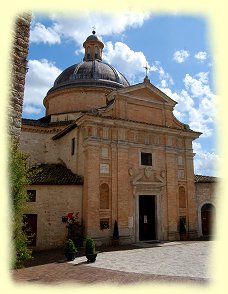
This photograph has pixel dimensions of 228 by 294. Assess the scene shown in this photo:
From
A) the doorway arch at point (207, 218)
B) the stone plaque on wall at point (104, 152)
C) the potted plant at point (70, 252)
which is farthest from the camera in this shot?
the doorway arch at point (207, 218)

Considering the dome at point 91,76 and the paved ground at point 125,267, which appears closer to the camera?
the paved ground at point 125,267

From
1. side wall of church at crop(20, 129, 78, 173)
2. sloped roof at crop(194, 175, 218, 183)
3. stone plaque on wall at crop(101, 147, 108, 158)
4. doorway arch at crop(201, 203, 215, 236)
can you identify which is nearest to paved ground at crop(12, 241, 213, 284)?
stone plaque on wall at crop(101, 147, 108, 158)

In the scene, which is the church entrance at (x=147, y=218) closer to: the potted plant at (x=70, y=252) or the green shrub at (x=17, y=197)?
the potted plant at (x=70, y=252)

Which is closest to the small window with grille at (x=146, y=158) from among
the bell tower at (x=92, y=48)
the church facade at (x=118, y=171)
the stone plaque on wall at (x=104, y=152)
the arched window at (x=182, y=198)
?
the church facade at (x=118, y=171)

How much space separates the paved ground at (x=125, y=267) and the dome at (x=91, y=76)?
50.3ft

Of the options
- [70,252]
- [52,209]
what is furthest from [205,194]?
[70,252]

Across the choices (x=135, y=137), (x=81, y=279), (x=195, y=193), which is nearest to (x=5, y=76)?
(x=81, y=279)

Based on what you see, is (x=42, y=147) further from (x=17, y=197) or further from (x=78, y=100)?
(x=17, y=197)

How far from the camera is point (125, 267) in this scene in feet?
36.6

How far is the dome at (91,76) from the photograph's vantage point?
26.3 m

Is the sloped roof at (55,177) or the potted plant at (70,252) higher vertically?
the sloped roof at (55,177)

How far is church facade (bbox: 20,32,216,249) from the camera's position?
1772cm

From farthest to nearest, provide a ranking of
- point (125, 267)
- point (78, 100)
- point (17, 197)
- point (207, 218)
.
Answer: point (78, 100), point (207, 218), point (125, 267), point (17, 197)

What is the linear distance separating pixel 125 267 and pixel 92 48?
2428 cm
